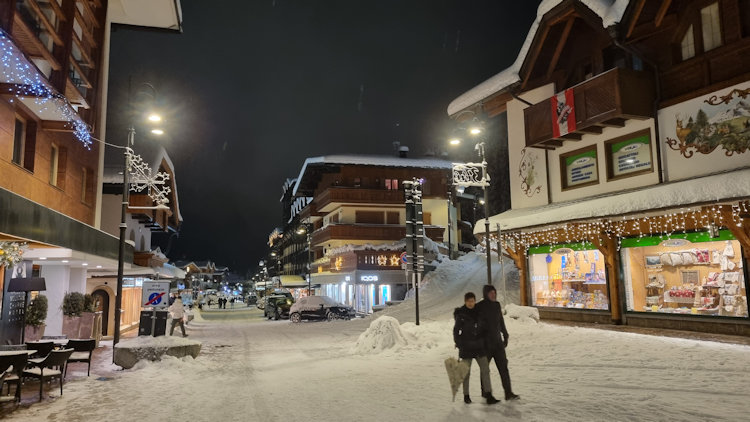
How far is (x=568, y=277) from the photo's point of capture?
20453 millimetres

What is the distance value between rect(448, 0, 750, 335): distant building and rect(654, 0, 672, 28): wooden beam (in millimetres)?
40

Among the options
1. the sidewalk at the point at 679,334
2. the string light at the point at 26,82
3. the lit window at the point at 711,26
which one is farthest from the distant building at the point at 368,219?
the lit window at the point at 711,26

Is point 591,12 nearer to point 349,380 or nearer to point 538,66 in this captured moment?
point 538,66

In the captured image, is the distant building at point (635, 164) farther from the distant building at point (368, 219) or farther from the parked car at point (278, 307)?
the distant building at point (368, 219)

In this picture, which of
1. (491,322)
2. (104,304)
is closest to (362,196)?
(104,304)

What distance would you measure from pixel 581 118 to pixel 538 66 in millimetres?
4715

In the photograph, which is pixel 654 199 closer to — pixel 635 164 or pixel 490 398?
pixel 635 164

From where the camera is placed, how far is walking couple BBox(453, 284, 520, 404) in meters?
8.77

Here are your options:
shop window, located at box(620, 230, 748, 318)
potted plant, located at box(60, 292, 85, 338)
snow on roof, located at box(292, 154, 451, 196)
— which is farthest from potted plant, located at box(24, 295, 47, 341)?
snow on roof, located at box(292, 154, 451, 196)

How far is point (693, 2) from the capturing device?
15.9 metres

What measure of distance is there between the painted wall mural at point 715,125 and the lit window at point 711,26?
1.67 meters

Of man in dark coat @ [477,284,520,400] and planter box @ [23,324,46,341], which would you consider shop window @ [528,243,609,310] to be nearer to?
man in dark coat @ [477,284,520,400]

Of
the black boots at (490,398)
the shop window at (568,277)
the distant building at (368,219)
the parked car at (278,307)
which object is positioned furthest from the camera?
the distant building at (368,219)

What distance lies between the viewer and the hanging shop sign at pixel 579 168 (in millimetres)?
19453
